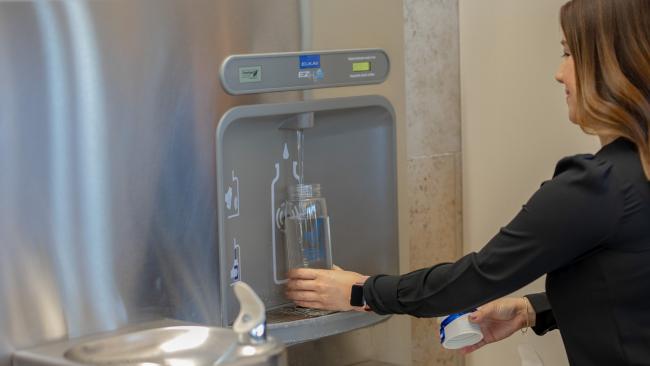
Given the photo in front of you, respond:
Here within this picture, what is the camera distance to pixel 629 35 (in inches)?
53.5

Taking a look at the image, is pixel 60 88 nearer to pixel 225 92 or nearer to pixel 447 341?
pixel 225 92

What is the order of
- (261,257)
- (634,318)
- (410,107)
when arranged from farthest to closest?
(410,107)
(261,257)
(634,318)

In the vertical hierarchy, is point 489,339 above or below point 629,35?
below

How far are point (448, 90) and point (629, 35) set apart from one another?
644mm

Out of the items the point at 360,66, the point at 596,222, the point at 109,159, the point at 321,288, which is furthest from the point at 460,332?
the point at 109,159

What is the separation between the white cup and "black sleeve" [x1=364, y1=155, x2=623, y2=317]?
11cm

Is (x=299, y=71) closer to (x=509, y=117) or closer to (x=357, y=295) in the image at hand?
(x=357, y=295)

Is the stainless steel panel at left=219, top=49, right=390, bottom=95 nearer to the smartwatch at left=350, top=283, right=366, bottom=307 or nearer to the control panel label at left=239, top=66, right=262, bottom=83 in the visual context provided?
the control panel label at left=239, top=66, right=262, bottom=83

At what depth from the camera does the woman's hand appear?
152cm

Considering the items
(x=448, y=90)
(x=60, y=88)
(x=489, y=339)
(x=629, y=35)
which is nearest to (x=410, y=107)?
(x=448, y=90)

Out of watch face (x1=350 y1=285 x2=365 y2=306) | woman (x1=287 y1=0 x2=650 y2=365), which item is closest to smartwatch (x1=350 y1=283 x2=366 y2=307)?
watch face (x1=350 y1=285 x2=365 y2=306)

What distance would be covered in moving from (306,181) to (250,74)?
8.9 inches

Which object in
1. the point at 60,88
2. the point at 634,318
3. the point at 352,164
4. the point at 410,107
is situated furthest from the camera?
the point at 410,107

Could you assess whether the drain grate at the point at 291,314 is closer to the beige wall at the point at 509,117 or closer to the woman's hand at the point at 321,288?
the woman's hand at the point at 321,288
